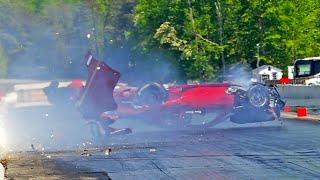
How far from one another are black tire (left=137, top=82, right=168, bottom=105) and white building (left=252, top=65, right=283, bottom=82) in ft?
130

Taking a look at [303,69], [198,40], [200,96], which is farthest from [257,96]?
[198,40]

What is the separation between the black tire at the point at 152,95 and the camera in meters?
22.2

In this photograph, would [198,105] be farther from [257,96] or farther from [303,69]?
[303,69]

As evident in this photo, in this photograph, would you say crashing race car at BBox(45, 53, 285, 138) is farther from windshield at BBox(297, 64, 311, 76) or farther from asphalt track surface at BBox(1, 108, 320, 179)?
windshield at BBox(297, 64, 311, 76)

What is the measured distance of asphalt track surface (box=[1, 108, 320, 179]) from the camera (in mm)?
12375

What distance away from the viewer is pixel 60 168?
1363 cm

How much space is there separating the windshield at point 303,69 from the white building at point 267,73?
379 inches

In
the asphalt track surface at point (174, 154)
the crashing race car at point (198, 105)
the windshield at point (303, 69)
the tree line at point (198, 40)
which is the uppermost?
the tree line at point (198, 40)

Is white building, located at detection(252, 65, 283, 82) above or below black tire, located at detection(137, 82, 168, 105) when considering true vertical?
above

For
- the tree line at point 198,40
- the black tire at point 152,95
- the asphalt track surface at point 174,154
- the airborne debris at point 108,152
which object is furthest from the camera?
the tree line at point 198,40

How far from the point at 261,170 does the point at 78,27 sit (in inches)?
2241

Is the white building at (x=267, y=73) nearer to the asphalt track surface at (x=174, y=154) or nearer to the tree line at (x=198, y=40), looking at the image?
the tree line at (x=198, y=40)

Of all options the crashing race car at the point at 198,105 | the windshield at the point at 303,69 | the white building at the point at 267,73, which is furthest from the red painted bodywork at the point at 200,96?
the white building at the point at 267,73

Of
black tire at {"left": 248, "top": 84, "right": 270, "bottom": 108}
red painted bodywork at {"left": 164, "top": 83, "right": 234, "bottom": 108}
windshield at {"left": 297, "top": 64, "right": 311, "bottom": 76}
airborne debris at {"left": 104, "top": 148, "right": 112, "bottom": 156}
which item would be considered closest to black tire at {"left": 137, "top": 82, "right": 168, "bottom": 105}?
red painted bodywork at {"left": 164, "top": 83, "right": 234, "bottom": 108}
